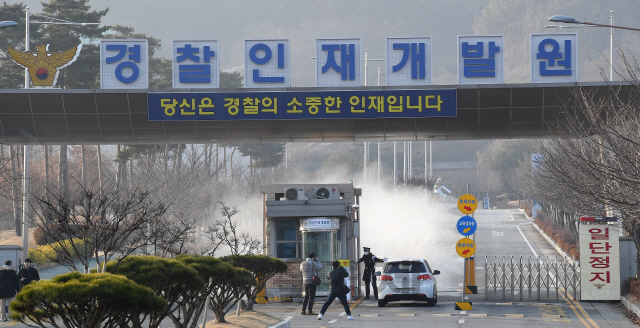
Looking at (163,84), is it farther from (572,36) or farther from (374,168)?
(374,168)

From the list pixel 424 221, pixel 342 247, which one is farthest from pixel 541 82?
pixel 424 221

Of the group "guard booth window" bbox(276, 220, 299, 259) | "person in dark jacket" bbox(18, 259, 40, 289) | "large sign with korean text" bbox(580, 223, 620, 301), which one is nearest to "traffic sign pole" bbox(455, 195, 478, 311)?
"large sign with korean text" bbox(580, 223, 620, 301)

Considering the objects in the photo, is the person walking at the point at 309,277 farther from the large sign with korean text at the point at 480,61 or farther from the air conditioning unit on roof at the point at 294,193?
the large sign with korean text at the point at 480,61

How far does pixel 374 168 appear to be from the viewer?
481 ft

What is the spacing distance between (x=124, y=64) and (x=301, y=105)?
5.96m

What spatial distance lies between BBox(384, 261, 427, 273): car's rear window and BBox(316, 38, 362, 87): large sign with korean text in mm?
5929

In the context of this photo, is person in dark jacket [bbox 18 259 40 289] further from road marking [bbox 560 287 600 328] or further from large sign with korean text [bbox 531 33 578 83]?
large sign with korean text [bbox 531 33 578 83]

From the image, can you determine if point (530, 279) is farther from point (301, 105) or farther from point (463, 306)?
point (301, 105)

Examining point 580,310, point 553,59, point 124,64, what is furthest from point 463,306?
point 124,64

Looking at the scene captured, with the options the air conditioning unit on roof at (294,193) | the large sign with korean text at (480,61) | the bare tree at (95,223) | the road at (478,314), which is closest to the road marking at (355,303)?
the road at (478,314)

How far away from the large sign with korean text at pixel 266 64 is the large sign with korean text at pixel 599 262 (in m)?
10.5

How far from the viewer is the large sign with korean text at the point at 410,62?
2425 centimetres

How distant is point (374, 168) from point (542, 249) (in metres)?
93.9

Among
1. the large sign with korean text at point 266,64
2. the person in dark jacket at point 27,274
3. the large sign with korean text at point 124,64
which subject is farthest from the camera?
the large sign with korean text at point 124,64
